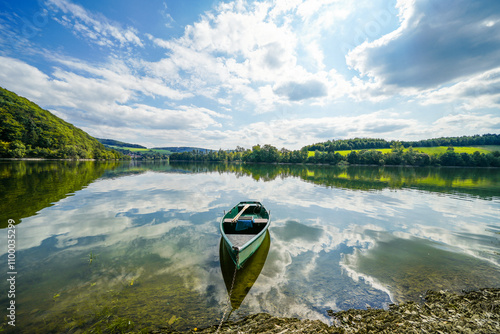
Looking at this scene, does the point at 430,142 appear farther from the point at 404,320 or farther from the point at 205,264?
the point at 205,264

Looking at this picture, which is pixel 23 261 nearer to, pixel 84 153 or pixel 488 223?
pixel 488 223

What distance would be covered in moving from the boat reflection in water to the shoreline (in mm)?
1184

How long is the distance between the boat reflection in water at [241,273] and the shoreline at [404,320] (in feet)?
3.88

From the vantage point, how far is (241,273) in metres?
8.55

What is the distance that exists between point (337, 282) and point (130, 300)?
27.8 ft

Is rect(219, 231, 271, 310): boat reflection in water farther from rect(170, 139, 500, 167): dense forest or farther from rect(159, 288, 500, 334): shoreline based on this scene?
rect(170, 139, 500, 167): dense forest

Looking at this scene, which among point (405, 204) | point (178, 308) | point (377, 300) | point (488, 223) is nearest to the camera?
point (178, 308)

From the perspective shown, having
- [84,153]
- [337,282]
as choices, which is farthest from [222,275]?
[84,153]

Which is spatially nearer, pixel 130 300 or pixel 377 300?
pixel 130 300

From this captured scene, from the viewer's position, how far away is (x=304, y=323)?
577cm

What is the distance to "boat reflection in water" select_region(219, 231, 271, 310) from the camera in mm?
7191

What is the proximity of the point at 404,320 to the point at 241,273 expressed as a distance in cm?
597

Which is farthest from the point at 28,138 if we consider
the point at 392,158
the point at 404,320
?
the point at 392,158

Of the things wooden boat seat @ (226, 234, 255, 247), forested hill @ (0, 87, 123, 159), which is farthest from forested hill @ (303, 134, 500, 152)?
forested hill @ (0, 87, 123, 159)
